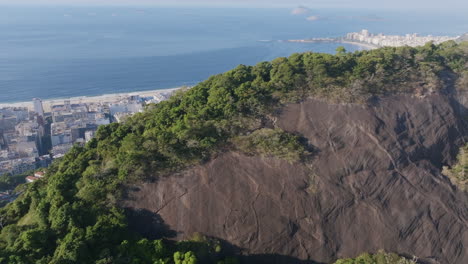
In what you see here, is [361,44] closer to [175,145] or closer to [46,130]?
[46,130]

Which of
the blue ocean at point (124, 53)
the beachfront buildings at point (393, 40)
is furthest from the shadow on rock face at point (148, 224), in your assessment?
the beachfront buildings at point (393, 40)

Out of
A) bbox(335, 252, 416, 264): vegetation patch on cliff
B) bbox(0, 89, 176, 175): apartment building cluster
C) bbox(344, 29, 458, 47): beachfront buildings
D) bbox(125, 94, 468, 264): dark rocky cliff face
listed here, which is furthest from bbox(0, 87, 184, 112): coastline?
bbox(344, 29, 458, 47): beachfront buildings

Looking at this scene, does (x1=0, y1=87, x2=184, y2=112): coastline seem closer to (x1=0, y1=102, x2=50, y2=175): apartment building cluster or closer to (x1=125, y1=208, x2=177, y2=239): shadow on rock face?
(x1=0, y1=102, x2=50, y2=175): apartment building cluster

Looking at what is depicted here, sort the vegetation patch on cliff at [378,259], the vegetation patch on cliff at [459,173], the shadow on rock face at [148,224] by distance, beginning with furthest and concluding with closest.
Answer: the vegetation patch on cliff at [459,173], the shadow on rock face at [148,224], the vegetation patch on cliff at [378,259]

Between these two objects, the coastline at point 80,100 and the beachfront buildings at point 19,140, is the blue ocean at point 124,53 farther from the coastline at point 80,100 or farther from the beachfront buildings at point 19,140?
the beachfront buildings at point 19,140

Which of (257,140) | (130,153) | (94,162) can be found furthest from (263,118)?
(94,162)

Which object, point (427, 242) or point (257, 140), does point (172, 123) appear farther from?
point (427, 242)
